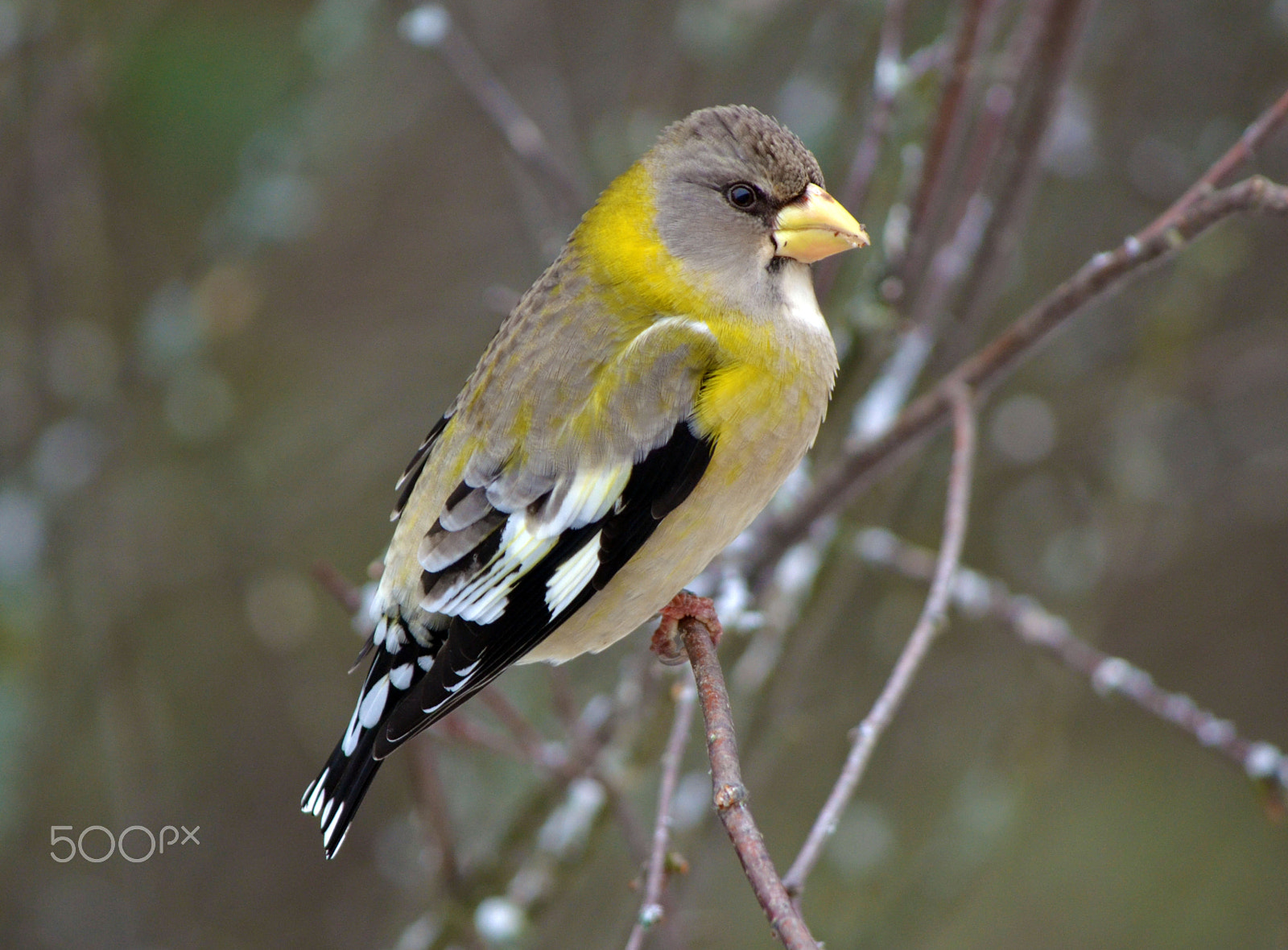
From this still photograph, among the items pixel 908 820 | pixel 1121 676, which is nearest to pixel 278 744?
pixel 908 820

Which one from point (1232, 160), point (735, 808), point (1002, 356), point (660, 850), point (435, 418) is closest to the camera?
point (735, 808)

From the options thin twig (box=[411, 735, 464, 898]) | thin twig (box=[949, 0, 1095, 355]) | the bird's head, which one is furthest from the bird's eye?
thin twig (box=[411, 735, 464, 898])

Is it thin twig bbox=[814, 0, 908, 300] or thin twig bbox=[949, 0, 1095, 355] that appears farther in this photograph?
thin twig bbox=[814, 0, 908, 300]

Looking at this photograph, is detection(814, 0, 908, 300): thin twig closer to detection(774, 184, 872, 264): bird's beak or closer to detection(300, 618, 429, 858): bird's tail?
detection(774, 184, 872, 264): bird's beak

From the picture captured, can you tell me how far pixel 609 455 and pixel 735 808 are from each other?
1094 millimetres

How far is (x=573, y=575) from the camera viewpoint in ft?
9.43

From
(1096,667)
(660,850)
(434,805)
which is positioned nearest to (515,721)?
(434,805)

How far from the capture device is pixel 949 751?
5078mm

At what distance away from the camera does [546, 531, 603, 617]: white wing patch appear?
286cm

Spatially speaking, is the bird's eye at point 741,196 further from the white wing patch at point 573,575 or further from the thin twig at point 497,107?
the white wing patch at point 573,575

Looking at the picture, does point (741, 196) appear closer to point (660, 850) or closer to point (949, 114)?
point (949, 114)

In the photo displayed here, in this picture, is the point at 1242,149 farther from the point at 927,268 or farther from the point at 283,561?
the point at 283,561

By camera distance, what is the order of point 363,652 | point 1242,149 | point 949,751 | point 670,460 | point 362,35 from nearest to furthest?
1. point 1242,149
2. point 670,460
3. point 363,652
4. point 362,35
5. point 949,751

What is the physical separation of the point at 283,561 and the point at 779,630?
2514 millimetres
